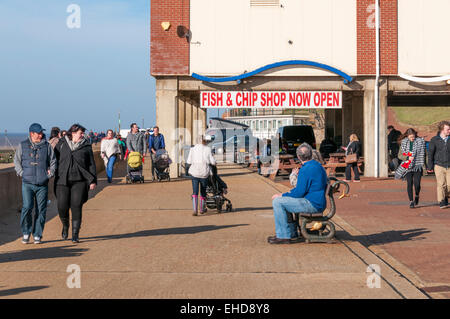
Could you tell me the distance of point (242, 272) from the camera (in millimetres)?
7996

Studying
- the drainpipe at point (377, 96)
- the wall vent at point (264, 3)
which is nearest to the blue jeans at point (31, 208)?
the wall vent at point (264, 3)

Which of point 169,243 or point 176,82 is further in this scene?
point 176,82

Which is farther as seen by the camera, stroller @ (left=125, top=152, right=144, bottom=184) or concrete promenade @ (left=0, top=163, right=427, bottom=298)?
stroller @ (left=125, top=152, right=144, bottom=184)

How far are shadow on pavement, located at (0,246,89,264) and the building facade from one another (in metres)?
14.8

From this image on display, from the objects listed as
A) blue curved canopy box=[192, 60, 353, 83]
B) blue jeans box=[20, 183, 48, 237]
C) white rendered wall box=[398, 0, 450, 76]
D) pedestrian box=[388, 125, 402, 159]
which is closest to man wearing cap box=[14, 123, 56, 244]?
blue jeans box=[20, 183, 48, 237]

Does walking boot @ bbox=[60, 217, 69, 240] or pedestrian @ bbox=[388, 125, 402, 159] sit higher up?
pedestrian @ bbox=[388, 125, 402, 159]

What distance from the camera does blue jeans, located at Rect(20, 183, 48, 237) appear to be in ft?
34.1

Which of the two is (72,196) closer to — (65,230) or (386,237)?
(65,230)

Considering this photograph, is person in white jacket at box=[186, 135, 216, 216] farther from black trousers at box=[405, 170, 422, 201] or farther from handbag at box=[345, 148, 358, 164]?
handbag at box=[345, 148, 358, 164]

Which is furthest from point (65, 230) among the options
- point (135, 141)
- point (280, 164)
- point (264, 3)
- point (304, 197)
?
point (280, 164)

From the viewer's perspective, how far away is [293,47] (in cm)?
2419

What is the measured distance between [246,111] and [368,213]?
86.1 m
